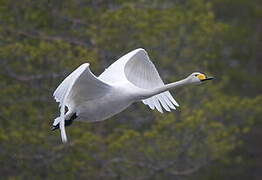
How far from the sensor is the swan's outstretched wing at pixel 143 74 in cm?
1602

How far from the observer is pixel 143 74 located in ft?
53.4

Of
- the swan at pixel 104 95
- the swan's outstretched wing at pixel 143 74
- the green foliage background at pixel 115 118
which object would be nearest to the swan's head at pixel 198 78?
the swan at pixel 104 95

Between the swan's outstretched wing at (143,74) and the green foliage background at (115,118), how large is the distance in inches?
160

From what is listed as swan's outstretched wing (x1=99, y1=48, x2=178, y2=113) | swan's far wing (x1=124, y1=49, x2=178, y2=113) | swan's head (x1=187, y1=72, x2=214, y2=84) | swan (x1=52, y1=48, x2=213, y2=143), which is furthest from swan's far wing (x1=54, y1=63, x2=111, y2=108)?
swan's far wing (x1=124, y1=49, x2=178, y2=113)

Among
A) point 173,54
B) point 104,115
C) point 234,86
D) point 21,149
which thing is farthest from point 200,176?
point 104,115

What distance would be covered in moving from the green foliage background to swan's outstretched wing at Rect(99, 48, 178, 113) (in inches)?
160

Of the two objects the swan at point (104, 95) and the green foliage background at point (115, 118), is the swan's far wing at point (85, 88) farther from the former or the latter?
the green foliage background at point (115, 118)

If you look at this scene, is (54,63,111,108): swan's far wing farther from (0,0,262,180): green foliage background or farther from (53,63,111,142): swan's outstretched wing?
(0,0,262,180): green foliage background

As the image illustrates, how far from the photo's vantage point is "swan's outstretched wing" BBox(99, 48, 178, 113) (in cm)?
1602

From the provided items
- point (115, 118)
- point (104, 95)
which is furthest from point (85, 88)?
point (115, 118)

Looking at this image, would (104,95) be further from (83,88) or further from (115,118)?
(115,118)

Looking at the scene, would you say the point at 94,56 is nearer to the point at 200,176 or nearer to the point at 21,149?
the point at 21,149

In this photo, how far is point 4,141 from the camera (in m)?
20.2

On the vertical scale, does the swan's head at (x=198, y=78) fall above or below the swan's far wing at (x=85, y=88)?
below
